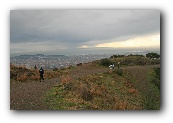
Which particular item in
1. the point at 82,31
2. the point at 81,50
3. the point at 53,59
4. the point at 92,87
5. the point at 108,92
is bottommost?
the point at 108,92

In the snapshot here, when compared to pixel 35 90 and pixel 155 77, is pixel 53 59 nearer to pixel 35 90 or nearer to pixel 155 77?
pixel 35 90

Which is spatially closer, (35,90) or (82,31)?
(82,31)

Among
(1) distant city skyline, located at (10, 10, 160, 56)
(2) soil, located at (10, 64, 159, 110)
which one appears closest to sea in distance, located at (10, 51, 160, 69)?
(1) distant city skyline, located at (10, 10, 160, 56)

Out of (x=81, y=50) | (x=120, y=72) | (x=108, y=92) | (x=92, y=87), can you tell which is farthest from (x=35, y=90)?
(x=120, y=72)

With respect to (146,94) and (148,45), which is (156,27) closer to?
(148,45)

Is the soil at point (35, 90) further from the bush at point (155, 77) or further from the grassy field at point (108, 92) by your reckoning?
the bush at point (155, 77)

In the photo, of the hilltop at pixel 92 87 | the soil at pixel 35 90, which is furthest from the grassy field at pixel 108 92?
the soil at pixel 35 90
